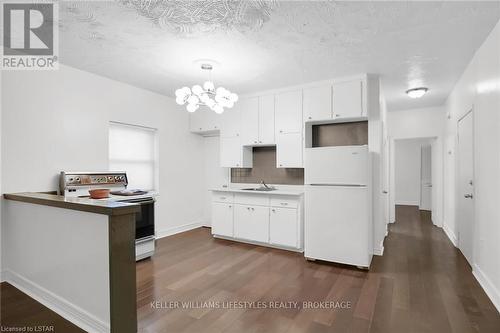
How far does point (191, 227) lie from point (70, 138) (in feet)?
9.00

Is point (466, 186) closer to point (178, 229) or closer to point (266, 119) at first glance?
point (266, 119)

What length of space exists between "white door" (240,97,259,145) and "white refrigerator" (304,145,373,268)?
1.27 meters

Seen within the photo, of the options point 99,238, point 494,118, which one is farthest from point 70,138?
point 494,118

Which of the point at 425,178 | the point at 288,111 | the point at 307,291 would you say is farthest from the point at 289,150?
the point at 425,178

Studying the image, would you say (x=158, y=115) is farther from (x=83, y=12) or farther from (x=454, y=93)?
(x=454, y=93)

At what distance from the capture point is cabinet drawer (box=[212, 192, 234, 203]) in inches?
179

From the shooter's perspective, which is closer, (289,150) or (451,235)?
(289,150)

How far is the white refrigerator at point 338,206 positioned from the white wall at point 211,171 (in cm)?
230

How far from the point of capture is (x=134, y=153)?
4.42 meters

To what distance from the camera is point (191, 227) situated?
5332mm

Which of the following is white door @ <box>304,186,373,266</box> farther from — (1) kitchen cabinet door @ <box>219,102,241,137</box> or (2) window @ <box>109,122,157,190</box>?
(2) window @ <box>109,122,157,190</box>

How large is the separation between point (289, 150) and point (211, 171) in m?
2.00

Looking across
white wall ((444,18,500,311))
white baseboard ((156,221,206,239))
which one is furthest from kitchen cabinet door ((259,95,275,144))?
white wall ((444,18,500,311))

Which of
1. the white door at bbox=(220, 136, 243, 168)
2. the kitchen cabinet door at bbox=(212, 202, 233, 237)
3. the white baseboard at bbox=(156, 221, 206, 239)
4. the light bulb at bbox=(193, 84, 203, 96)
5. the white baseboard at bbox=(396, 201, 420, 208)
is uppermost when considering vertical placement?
the light bulb at bbox=(193, 84, 203, 96)
